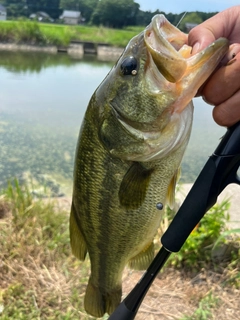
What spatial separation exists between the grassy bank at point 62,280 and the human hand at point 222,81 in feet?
5.28

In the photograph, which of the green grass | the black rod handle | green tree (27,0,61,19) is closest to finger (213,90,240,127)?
the black rod handle

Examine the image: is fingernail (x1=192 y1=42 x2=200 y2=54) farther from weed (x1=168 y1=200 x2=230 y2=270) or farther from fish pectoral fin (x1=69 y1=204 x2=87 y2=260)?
weed (x1=168 y1=200 x2=230 y2=270)

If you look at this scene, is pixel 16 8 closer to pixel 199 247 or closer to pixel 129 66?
pixel 199 247

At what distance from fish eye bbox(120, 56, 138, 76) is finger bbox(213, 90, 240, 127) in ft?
0.90

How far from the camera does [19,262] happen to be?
265 cm

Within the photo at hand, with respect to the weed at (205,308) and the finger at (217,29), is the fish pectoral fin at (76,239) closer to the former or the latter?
the finger at (217,29)

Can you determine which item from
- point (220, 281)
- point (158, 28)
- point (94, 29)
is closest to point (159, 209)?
point (158, 28)

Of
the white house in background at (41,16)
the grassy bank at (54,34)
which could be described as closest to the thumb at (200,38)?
the grassy bank at (54,34)

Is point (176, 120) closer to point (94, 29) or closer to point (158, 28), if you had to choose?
point (158, 28)

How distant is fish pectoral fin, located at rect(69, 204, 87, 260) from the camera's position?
1.40 metres

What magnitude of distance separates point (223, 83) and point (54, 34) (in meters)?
22.6

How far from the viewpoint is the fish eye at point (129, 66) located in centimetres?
114

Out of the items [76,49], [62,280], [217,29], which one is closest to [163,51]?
[217,29]

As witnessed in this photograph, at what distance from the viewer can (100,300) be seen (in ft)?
5.07
